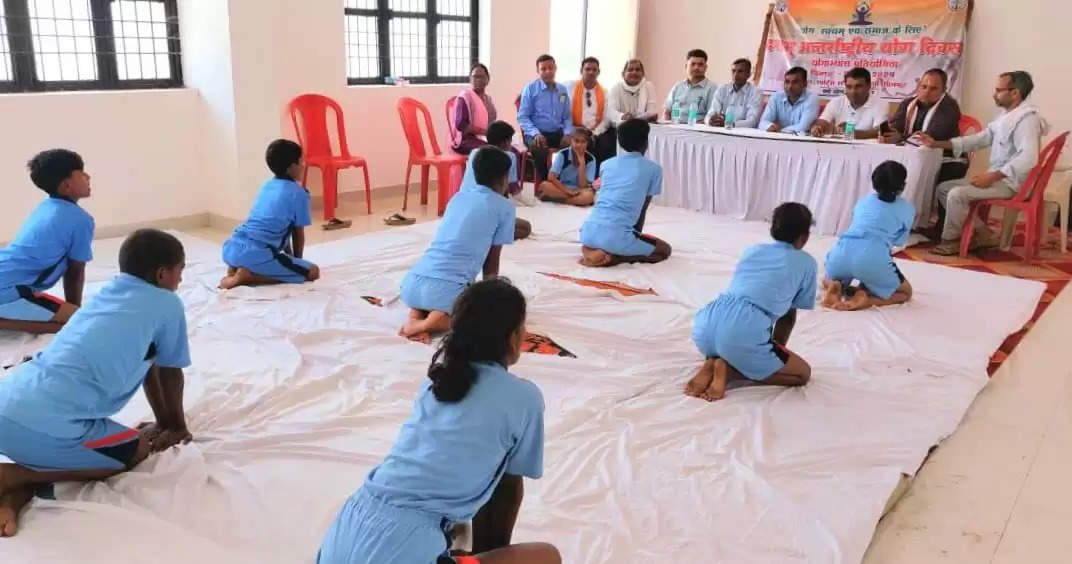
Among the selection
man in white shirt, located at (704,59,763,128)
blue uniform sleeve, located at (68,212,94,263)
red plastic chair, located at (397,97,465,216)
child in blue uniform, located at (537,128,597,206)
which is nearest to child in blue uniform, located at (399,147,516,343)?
blue uniform sleeve, located at (68,212,94,263)

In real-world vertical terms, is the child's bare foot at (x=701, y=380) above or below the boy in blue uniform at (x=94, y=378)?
below

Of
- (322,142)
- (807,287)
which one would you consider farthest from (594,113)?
(807,287)

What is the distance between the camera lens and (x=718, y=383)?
3.04 metres

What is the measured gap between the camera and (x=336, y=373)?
3.10 m

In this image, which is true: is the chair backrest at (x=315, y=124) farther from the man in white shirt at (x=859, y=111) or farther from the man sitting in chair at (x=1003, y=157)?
the man sitting in chair at (x=1003, y=157)

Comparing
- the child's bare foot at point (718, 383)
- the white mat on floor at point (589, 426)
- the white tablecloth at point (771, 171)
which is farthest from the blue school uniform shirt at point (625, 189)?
the child's bare foot at point (718, 383)

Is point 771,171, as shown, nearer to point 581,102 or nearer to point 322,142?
point 581,102

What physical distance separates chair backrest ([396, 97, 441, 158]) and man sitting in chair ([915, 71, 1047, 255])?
12.2 ft

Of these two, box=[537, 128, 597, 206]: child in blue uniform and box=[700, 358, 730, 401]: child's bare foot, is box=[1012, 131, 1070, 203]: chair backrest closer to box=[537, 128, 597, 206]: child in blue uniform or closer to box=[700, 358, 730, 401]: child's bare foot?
box=[537, 128, 597, 206]: child in blue uniform

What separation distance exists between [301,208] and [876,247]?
2924mm

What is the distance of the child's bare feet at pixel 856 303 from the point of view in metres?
4.08

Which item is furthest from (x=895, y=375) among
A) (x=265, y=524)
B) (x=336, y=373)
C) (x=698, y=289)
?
(x=265, y=524)

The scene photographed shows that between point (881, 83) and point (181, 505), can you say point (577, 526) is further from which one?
point (881, 83)

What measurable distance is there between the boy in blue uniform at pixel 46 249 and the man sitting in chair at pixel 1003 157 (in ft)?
16.8
